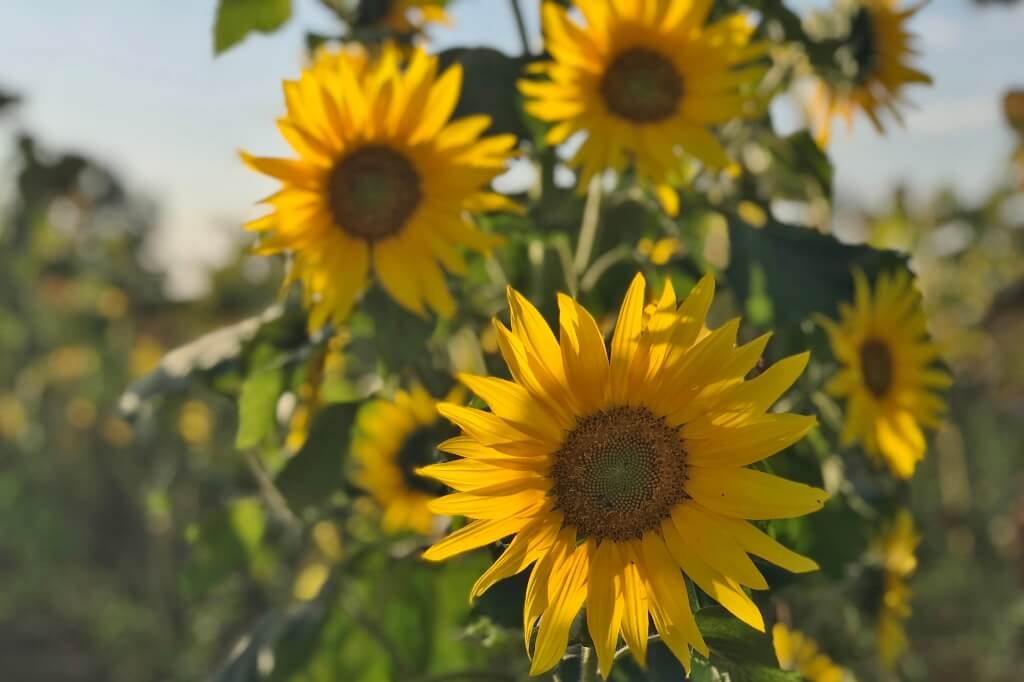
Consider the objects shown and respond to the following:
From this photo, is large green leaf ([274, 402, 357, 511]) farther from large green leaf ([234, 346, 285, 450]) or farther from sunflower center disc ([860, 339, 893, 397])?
sunflower center disc ([860, 339, 893, 397])

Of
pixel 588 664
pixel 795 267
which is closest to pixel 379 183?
pixel 795 267

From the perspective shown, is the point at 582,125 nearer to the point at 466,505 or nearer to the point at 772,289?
the point at 772,289

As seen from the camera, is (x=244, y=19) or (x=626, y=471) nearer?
(x=626, y=471)

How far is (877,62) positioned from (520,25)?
376mm

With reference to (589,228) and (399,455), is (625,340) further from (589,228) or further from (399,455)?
(399,455)

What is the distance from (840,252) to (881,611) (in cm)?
50

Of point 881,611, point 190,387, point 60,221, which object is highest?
point 190,387

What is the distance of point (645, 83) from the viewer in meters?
0.99

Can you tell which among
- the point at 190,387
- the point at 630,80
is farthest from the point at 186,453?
the point at 630,80

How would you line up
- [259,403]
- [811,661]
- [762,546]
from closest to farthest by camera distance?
[762,546] → [259,403] → [811,661]

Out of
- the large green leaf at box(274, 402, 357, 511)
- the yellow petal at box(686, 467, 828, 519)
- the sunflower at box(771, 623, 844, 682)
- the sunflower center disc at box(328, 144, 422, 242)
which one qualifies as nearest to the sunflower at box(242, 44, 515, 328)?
the sunflower center disc at box(328, 144, 422, 242)

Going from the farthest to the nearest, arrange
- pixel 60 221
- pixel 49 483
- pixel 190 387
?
pixel 49 483, pixel 60 221, pixel 190 387

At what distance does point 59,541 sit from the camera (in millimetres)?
3957

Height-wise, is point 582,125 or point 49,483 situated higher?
point 582,125
